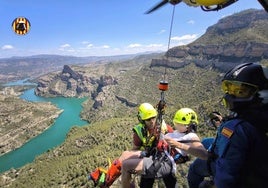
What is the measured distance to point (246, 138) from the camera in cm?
204

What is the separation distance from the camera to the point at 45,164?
59.4 metres

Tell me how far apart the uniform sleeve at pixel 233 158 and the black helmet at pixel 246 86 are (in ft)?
0.92

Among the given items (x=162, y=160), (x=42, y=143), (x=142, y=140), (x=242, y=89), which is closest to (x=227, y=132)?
(x=242, y=89)

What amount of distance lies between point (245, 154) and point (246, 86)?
60 cm

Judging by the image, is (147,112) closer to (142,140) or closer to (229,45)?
(142,140)

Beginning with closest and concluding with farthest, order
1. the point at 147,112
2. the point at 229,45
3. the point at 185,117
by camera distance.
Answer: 1. the point at 185,117
2. the point at 147,112
3. the point at 229,45

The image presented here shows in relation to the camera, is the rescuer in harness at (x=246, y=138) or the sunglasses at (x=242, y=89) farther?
the sunglasses at (x=242, y=89)

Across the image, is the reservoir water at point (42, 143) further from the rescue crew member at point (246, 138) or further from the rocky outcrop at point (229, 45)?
the rescue crew member at point (246, 138)

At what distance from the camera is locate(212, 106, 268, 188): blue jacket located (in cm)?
202

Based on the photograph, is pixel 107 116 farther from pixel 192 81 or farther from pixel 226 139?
pixel 226 139

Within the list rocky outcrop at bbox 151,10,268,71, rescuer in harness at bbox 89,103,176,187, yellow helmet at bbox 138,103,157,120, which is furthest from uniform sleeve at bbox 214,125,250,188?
rocky outcrop at bbox 151,10,268,71

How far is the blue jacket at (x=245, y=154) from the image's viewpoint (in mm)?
2023

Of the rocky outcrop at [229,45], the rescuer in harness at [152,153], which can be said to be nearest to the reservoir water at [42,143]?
the rocky outcrop at [229,45]

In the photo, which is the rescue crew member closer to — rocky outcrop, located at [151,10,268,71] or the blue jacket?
the blue jacket
